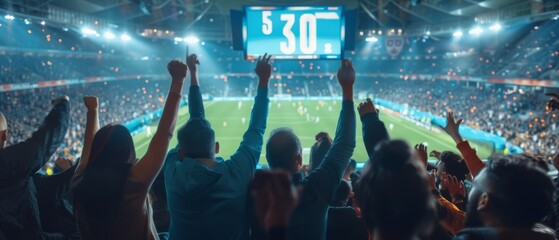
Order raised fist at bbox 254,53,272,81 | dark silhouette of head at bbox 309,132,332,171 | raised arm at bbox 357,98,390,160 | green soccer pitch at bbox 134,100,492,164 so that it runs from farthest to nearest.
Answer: green soccer pitch at bbox 134,100,492,164 → dark silhouette of head at bbox 309,132,332,171 → raised fist at bbox 254,53,272,81 → raised arm at bbox 357,98,390,160

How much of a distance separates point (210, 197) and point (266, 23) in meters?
4.20

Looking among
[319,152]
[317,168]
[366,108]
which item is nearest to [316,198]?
[317,168]

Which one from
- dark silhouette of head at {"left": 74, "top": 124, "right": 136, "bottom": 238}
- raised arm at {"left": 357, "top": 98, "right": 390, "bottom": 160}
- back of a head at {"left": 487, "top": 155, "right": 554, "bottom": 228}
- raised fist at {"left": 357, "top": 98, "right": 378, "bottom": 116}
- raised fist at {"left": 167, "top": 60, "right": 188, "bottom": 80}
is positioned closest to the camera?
back of a head at {"left": 487, "top": 155, "right": 554, "bottom": 228}

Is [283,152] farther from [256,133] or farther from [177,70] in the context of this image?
[177,70]

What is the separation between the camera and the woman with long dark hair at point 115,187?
248cm

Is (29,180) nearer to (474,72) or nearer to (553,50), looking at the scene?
(553,50)

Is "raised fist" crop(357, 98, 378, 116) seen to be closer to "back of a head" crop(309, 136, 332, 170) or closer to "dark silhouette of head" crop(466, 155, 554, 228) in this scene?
"dark silhouette of head" crop(466, 155, 554, 228)

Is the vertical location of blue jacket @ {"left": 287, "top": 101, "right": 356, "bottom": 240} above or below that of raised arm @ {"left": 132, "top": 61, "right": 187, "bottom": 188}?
below

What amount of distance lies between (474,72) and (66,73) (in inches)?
1794

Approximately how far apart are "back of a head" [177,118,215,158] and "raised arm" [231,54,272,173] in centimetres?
19

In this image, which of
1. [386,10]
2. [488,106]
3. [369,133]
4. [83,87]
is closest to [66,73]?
[83,87]

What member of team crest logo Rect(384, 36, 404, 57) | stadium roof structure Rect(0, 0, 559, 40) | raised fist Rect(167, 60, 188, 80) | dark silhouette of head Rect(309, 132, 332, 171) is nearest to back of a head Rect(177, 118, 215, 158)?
raised fist Rect(167, 60, 188, 80)

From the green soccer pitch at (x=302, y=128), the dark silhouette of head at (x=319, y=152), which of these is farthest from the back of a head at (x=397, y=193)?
the green soccer pitch at (x=302, y=128)

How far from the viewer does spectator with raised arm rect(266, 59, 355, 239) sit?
261cm
